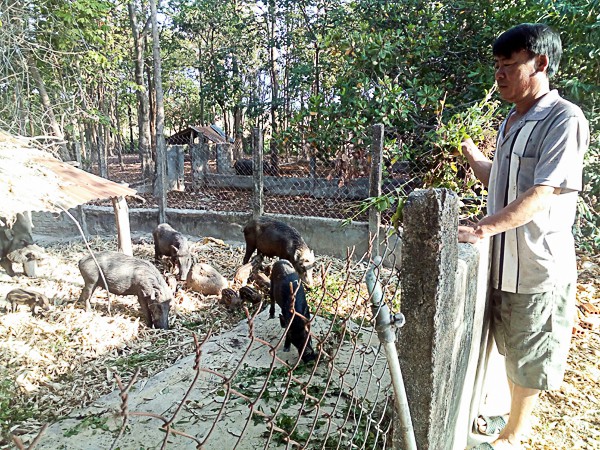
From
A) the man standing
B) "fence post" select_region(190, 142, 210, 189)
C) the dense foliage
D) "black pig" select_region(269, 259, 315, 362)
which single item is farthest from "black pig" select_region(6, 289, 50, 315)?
"fence post" select_region(190, 142, 210, 189)

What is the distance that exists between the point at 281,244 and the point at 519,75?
404 centimetres

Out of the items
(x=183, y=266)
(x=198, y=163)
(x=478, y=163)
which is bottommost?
(x=183, y=266)

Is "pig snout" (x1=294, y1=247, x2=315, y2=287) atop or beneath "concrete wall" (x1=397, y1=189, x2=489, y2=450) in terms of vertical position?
beneath

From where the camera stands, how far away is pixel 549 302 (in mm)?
2143

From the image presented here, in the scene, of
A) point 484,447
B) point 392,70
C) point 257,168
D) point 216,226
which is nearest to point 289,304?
point 484,447

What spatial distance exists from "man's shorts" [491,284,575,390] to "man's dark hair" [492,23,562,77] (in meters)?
1.13

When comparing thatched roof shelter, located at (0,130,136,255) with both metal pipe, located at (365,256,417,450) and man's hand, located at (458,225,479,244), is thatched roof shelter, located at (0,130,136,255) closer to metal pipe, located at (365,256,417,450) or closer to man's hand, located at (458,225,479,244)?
metal pipe, located at (365,256,417,450)

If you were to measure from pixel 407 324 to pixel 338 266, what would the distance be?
5.07 m

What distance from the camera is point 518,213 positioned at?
1.82m

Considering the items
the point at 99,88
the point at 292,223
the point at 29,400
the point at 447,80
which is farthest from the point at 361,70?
the point at 99,88

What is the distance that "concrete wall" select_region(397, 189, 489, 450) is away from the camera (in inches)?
55.6

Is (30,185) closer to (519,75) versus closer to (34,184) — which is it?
(34,184)

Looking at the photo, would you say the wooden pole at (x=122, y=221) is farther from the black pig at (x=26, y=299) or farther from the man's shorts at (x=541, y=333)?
the man's shorts at (x=541, y=333)

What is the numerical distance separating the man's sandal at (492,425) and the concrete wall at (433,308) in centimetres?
83
